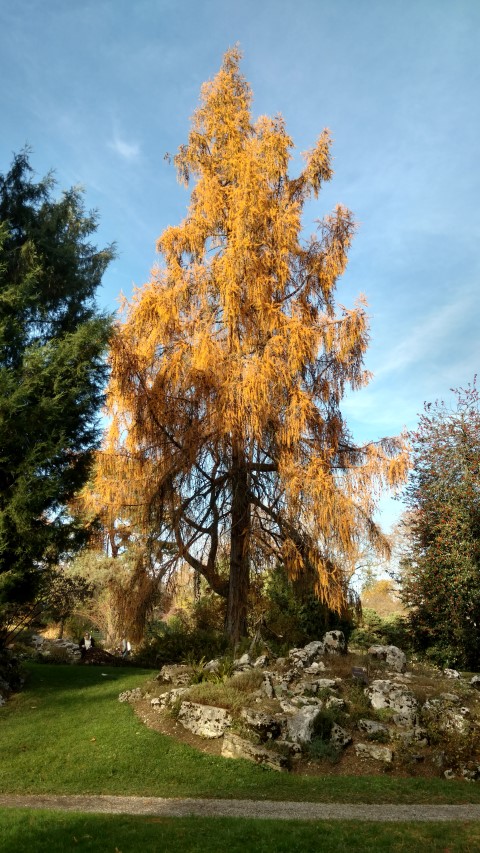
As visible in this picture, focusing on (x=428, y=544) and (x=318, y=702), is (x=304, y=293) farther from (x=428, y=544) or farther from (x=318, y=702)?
(x=318, y=702)

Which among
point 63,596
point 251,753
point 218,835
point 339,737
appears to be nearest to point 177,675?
point 251,753

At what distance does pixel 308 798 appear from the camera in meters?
6.93

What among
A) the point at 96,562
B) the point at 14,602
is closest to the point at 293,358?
the point at 14,602

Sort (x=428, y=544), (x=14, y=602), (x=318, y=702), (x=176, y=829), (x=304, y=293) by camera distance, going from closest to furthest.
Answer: (x=176, y=829), (x=318, y=702), (x=14, y=602), (x=304, y=293), (x=428, y=544)

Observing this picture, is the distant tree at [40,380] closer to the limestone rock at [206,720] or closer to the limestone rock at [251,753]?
the limestone rock at [206,720]

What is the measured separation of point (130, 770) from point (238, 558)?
5705 mm

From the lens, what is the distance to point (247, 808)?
6551mm

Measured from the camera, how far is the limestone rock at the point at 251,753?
8.01 metres

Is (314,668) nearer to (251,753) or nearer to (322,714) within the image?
(322,714)

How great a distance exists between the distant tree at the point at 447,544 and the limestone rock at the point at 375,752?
6.42m

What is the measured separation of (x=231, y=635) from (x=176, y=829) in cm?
746

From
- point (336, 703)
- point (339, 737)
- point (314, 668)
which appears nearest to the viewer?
point (339, 737)

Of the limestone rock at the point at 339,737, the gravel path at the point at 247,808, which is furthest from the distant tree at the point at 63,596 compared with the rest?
the limestone rock at the point at 339,737

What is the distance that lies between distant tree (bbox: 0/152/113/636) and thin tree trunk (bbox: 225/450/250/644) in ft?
10.9
